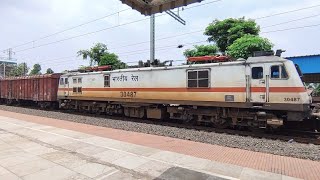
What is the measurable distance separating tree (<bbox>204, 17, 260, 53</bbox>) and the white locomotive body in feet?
67.6

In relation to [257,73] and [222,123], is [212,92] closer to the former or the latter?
[222,123]

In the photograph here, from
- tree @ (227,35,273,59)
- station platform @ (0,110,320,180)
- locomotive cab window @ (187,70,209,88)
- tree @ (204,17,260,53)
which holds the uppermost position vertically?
tree @ (204,17,260,53)

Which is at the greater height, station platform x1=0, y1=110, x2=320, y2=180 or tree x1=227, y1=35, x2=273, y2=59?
tree x1=227, y1=35, x2=273, y2=59

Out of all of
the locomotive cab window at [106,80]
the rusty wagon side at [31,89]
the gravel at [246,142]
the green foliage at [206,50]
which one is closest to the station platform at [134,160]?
the gravel at [246,142]

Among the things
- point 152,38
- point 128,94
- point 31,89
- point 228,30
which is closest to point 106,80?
point 128,94

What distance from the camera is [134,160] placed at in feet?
28.5

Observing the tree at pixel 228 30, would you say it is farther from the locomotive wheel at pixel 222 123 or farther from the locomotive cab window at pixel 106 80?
the locomotive wheel at pixel 222 123

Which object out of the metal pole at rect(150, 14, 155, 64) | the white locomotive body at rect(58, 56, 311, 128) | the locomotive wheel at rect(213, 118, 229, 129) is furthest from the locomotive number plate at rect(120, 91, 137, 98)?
the metal pole at rect(150, 14, 155, 64)

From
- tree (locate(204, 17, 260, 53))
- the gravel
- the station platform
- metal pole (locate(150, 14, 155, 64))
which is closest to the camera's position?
the station platform

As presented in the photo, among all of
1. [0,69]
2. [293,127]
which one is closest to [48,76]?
[293,127]

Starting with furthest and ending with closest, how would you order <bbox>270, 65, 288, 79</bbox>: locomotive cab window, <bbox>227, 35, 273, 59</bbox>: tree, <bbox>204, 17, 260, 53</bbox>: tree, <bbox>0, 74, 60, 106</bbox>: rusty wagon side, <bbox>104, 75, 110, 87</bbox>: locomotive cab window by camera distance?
<bbox>204, 17, 260, 53</bbox>: tree < <bbox>227, 35, 273, 59</bbox>: tree < <bbox>0, 74, 60, 106</bbox>: rusty wagon side < <bbox>104, 75, 110, 87</bbox>: locomotive cab window < <bbox>270, 65, 288, 79</bbox>: locomotive cab window

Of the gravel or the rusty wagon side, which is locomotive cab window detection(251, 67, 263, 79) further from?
the rusty wagon side

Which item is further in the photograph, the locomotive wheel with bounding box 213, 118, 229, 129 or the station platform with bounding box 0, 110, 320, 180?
the locomotive wheel with bounding box 213, 118, 229, 129

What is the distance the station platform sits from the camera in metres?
7.38
